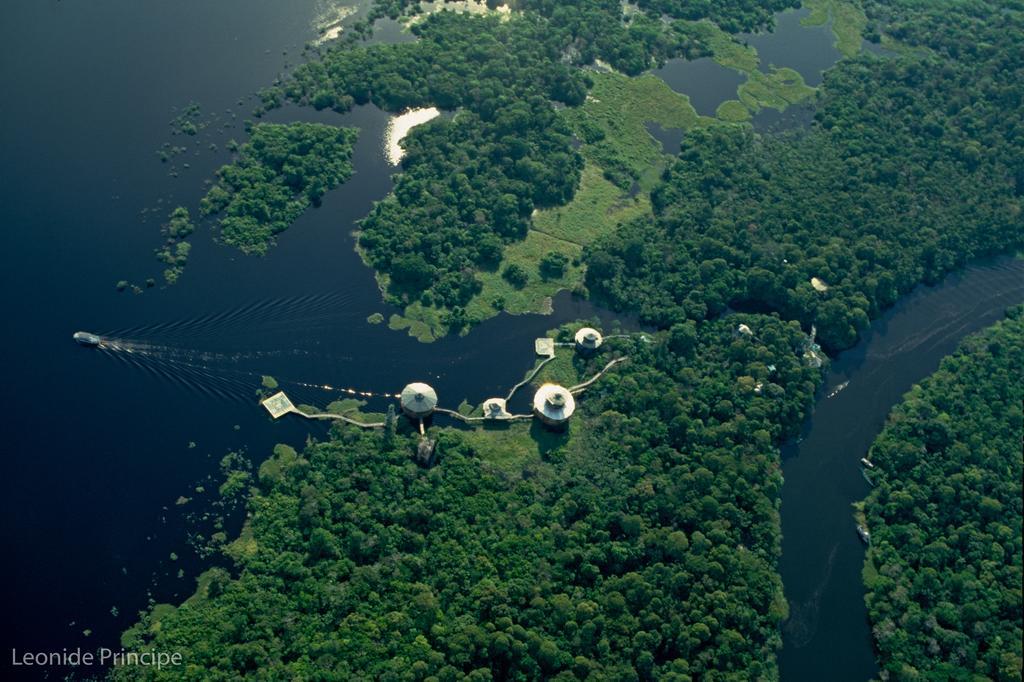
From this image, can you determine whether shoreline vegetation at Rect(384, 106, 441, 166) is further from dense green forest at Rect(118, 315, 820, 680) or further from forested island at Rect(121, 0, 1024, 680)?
dense green forest at Rect(118, 315, 820, 680)

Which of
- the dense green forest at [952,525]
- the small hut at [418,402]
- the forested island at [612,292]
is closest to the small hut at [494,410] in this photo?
the forested island at [612,292]

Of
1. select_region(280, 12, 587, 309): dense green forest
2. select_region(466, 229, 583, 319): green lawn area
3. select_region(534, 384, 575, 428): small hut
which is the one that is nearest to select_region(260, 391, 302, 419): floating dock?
select_region(280, 12, 587, 309): dense green forest

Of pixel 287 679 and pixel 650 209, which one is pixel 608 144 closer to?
pixel 650 209

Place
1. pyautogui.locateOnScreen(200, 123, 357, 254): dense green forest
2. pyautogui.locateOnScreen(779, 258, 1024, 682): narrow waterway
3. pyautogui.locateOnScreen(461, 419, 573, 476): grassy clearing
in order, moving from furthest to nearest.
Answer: pyautogui.locateOnScreen(200, 123, 357, 254): dense green forest
pyautogui.locateOnScreen(461, 419, 573, 476): grassy clearing
pyautogui.locateOnScreen(779, 258, 1024, 682): narrow waterway

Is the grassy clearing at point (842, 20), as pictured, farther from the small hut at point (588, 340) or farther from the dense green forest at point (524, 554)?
the dense green forest at point (524, 554)

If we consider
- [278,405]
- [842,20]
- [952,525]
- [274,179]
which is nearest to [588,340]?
[278,405]

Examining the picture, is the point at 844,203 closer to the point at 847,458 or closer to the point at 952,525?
the point at 847,458

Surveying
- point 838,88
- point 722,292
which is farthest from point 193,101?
point 838,88
